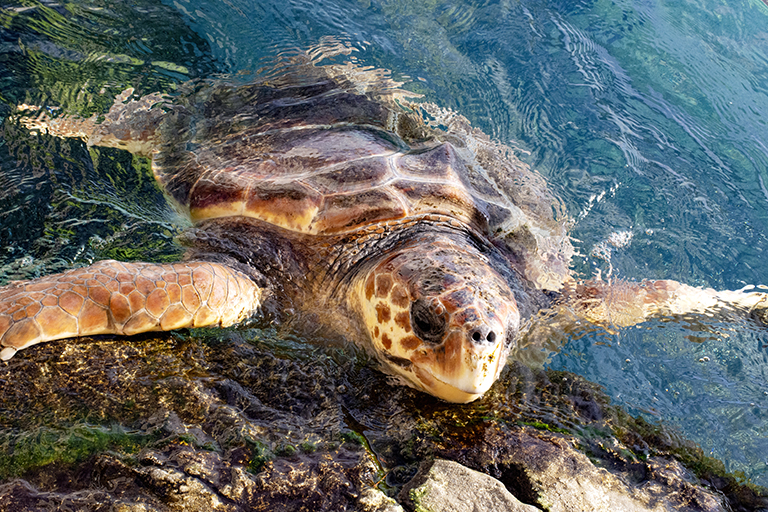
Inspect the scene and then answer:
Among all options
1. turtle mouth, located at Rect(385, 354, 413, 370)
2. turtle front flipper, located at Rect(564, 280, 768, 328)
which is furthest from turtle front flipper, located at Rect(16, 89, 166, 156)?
turtle front flipper, located at Rect(564, 280, 768, 328)

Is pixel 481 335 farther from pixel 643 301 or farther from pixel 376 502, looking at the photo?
pixel 643 301

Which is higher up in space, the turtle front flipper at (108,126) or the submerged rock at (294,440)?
the submerged rock at (294,440)

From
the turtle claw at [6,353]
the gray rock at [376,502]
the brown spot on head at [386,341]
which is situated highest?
the gray rock at [376,502]

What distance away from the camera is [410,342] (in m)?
2.11

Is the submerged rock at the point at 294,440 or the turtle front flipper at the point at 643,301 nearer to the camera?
the submerged rock at the point at 294,440

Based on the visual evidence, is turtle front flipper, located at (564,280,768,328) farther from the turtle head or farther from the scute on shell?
the turtle head

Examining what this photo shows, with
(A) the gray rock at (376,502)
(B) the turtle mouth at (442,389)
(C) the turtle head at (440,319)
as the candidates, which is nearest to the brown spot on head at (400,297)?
(C) the turtle head at (440,319)

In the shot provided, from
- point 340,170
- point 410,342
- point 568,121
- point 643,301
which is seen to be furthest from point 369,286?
point 568,121

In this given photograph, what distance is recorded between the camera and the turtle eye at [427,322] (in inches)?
78.9

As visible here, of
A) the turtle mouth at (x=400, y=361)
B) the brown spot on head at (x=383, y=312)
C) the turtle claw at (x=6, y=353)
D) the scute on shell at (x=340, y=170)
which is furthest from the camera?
the scute on shell at (x=340, y=170)

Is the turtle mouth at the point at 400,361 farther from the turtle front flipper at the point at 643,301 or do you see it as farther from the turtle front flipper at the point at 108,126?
the turtle front flipper at the point at 108,126

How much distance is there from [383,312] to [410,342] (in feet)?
0.75

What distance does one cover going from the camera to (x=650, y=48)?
21.0 ft

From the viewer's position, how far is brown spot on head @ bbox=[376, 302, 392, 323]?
7.36 feet
